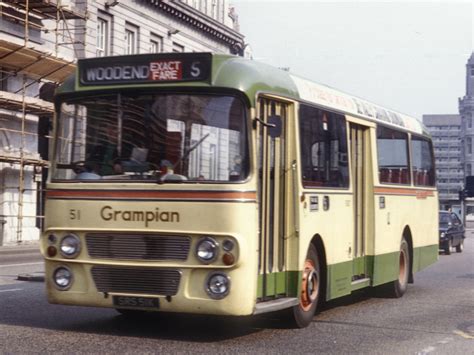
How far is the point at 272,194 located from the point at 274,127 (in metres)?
0.77

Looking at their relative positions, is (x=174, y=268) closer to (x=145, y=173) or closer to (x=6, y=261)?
(x=145, y=173)

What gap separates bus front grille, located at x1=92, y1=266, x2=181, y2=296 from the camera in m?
9.00

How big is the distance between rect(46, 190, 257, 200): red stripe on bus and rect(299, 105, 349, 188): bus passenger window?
154 centimetres

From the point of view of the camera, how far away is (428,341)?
965 cm

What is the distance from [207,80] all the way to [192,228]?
147 cm

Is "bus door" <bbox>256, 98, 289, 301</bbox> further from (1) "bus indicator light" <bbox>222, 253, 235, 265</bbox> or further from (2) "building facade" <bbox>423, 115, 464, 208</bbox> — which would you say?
(2) "building facade" <bbox>423, 115, 464, 208</bbox>

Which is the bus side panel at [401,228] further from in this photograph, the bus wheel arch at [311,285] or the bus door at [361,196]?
the bus wheel arch at [311,285]

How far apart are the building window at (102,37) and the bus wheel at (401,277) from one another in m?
28.2

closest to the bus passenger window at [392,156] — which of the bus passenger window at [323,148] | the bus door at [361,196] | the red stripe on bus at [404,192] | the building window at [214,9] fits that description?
the red stripe on bus at [404,192]

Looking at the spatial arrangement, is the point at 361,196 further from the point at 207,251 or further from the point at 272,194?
the point at 207,251

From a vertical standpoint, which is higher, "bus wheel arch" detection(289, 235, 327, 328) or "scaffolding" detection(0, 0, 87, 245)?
"scaffolding" detection(0, 0, 87, 245)

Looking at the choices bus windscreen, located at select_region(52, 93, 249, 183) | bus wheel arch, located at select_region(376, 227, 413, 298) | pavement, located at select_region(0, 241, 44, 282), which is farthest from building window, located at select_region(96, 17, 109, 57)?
bus windscreen, located at select_region(52, 93, 249, 183)

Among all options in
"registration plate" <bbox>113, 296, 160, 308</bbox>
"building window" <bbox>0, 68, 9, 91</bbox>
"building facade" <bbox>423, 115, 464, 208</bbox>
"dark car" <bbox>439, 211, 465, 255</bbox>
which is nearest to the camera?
"registration plate" <bbox>113, 296, 160, 308</bbox>

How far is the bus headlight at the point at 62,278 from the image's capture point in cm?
945
